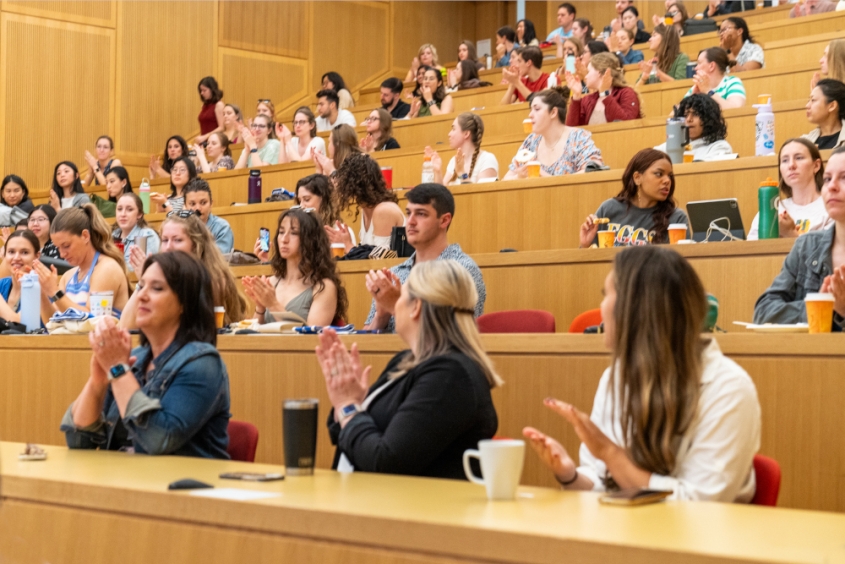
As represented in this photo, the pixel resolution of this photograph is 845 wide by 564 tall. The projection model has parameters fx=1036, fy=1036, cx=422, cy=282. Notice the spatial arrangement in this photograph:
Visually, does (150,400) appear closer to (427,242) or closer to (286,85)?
(427,242)

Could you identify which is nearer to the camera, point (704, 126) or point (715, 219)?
point (715, 219)

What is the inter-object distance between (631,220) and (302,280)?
1336mm

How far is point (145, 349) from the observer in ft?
8.18

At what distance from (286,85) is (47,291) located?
296 inches

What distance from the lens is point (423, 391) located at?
201cm

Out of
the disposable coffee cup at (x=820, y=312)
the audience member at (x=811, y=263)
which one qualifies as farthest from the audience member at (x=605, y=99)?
the disposable coffee cup at (x=820, y=312)

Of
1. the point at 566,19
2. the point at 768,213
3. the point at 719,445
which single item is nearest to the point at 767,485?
the point at 719,445

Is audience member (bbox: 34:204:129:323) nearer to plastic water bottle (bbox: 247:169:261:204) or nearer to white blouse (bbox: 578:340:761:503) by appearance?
plastic water bottle (bbox: 247:169:261:204)

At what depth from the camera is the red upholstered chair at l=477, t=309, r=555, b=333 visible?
315 centimetres

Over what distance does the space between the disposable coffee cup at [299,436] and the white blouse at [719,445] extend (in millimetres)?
582

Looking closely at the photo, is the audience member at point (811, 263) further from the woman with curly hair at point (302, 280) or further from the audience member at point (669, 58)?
the audience member at point (669, 58)

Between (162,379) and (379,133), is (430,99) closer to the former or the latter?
(379,133)

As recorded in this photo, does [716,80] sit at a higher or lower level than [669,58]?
lower

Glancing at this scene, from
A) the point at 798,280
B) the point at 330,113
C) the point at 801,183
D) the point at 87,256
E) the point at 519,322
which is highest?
the point at 330,113
